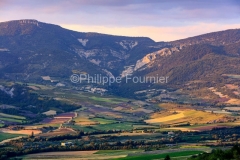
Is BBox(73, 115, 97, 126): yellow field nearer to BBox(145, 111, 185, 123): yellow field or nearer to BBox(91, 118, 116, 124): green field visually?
BBox(91, 118, 116, 124): green field

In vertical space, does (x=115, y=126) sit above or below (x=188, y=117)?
below

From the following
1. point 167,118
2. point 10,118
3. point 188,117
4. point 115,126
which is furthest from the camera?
point 167,118

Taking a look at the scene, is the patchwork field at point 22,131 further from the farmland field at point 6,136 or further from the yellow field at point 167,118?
the yellow field at point 167,118

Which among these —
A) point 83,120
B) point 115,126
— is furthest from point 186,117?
point 83,120

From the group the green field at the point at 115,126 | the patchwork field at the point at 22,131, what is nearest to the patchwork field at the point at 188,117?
the green field at the point at 115,126

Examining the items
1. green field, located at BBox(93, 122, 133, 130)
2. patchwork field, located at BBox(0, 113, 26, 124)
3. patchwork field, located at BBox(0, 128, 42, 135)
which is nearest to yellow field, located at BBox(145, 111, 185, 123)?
green field, located at BBox(93, 122, 133, 130)

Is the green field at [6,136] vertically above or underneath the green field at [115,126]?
above

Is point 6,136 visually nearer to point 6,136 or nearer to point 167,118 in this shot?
point 6,136

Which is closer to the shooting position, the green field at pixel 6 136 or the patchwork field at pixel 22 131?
the green field at pixel 6 136

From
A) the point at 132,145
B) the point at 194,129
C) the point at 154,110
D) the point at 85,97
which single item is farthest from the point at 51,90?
the point at 132,145

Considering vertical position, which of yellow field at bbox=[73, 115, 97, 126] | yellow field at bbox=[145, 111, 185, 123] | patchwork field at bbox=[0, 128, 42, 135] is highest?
patchwork field at bbox=[0, 128, 42, 135]

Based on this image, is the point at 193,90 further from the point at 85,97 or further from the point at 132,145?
the point at 132,145
